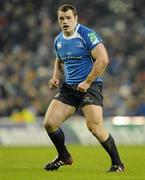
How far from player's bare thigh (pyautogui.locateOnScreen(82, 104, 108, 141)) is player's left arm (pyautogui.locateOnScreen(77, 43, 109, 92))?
0.28 metres

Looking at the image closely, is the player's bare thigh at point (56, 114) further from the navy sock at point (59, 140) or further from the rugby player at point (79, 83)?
the navy sock at point (59, 140)

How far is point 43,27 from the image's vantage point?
24516mm

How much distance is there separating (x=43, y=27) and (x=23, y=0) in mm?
1357

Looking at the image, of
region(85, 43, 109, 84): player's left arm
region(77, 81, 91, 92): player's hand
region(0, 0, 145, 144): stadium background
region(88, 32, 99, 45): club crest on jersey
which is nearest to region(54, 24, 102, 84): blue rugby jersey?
region(88, 32, 99, 45): club crest on jersey

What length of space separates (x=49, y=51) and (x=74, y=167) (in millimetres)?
12729

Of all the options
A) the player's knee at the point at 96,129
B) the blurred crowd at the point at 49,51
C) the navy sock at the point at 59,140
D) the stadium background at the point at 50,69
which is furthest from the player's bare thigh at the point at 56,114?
the blurred crowd at the point at 49,51

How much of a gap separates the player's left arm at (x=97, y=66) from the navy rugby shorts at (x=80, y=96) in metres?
0.24

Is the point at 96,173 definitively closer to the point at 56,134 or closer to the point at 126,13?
the point at 56,134

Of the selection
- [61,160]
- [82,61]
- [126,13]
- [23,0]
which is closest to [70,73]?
[82,61]

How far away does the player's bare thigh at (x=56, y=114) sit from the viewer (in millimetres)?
10359

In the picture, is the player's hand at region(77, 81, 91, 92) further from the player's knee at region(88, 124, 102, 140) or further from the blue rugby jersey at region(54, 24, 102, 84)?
the player's knee at region(88, 124, 102, 140)

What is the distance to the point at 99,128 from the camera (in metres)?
10.2

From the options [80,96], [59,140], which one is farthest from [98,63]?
[59,140]

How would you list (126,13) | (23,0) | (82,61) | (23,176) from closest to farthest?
1. (23,176)
2. (82,61)
3. (126,13)
4. (23,0)
